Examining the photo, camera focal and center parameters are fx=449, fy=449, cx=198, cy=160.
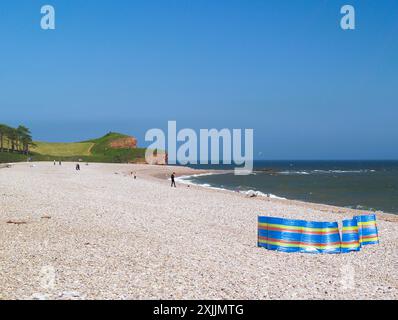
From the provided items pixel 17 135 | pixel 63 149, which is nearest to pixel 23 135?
pixel 17 135

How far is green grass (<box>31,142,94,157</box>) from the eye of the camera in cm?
16212

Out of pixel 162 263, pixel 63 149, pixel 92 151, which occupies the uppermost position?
pixel 63 149

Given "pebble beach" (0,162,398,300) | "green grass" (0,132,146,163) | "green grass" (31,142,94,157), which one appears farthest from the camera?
"green grass" (31,142,94,157)

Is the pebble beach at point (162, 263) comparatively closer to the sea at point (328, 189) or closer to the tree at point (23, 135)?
the sea at point (328, 189)

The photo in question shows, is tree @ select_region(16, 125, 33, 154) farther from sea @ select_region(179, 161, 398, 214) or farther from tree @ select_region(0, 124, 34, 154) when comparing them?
sea @ select_region(179, 161, 398, 214)

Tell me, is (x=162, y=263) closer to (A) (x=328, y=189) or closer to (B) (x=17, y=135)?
(A) (x=328, y=189)

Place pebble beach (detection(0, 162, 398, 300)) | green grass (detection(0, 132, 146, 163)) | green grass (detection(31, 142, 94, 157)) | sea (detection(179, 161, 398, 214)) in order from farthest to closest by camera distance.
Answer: green grass (detection(31, 142, 94, 157)), green grass (detection(0, 132, 146, 163)), sea (detection(179, 161, 398, 214)), pebble beach (detection(0, 162, 398, 300))

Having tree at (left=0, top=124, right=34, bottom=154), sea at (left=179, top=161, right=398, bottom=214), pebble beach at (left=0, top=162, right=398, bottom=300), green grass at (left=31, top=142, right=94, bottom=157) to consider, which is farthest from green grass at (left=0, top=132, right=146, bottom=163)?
pebble beach at (left=0, top=162, right=398, bottom=300)

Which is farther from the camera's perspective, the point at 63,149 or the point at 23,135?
the point at 63,149

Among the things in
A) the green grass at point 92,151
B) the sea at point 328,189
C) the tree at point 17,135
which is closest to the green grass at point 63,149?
the green grass at point 92,151

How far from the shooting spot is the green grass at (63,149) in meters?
162

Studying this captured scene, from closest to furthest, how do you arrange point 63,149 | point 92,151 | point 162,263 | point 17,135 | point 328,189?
point 162,263, point 328,189, point 17,135, point 63,149, point 92,151

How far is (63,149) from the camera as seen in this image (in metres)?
172
